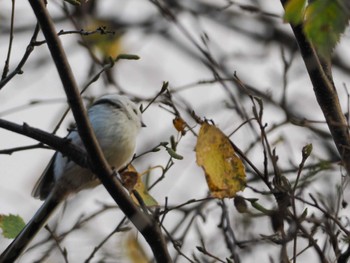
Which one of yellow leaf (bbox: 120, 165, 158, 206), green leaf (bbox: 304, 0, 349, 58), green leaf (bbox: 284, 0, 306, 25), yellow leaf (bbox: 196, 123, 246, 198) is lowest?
green leaf (bbox: 304, 0, 349, 58)

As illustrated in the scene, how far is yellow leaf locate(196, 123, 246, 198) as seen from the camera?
123 inches

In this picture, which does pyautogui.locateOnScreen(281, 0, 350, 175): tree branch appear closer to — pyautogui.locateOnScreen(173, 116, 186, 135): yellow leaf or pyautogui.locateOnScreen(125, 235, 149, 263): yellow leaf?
pyautogui.locateOnScreen(173, 116, 186, 135): yellow leaf

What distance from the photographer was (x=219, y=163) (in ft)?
10.4

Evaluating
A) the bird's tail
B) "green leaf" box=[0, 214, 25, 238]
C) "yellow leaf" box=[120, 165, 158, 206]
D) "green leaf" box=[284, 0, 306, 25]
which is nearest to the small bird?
the bird's tail

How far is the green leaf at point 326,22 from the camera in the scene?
2182 millimetres

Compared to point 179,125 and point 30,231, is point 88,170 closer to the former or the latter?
point 30,231

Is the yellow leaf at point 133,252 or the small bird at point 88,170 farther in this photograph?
the yellow leaf at point 133,252

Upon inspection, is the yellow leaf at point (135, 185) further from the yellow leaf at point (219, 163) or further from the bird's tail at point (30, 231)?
the bird's tail at point (30, 231)

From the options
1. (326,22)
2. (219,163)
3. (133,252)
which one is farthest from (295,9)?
(133,252)

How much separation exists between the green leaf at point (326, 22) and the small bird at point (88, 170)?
210cm

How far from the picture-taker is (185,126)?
334cm

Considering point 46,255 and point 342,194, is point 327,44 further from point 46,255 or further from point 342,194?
point 46,255

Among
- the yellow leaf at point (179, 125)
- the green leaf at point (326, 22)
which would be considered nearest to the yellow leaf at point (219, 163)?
the yellow leaf at point (179, 125)

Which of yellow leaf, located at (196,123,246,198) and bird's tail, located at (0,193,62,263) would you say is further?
bird's tail, located at (0,193,62,263)
